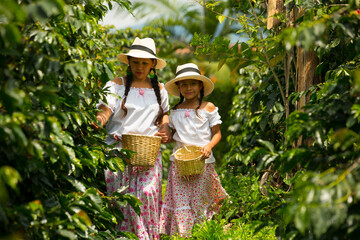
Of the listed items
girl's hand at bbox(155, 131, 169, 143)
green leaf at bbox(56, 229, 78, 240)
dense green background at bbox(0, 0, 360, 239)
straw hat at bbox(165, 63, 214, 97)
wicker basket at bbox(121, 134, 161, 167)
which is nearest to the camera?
dense green background at bbox(0, 0, 360, 239)

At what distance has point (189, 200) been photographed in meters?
3.89

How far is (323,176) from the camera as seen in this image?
1807mm

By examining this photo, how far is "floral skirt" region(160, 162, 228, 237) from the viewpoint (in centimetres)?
380

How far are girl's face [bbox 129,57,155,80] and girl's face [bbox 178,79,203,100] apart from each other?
1.18 ft

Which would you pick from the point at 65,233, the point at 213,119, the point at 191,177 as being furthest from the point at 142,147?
the point at 65,233

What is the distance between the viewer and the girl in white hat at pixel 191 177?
12.6 feet

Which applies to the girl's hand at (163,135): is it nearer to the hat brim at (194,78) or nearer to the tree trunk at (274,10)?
the hat brim at (194,78)

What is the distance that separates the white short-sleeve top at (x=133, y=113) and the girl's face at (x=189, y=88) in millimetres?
315

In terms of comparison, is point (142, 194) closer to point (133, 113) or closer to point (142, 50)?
point (133, 113)

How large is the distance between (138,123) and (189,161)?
499 mm

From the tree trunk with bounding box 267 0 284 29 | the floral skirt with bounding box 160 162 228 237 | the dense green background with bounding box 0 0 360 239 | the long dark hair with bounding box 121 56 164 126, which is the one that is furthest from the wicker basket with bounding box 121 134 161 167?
the tree trunk with bounding box 267 0 284 29

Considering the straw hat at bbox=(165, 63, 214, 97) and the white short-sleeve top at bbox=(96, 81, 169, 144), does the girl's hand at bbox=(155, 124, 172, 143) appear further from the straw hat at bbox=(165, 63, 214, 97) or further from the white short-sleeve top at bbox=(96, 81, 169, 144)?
the straw hat at bbox=(165, 63, 214, 97)

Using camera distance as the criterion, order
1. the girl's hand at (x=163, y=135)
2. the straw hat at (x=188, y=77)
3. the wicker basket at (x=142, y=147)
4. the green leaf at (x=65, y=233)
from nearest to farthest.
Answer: the green leaf at (x=65, y=233) → the wicker basket at (x=142, y=147) → the girl's hand at (x=163, y=135) → the straw hat at (x=188, y=77)

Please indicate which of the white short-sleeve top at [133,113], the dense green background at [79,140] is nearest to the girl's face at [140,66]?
the white short-sleeve top at [133,113]
